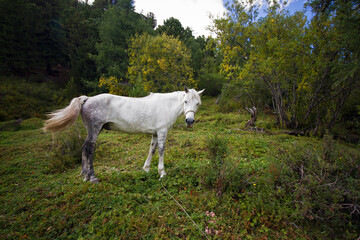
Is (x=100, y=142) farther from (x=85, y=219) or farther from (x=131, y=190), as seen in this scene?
(x=85, y=219)

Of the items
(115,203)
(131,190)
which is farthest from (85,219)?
(131,190)

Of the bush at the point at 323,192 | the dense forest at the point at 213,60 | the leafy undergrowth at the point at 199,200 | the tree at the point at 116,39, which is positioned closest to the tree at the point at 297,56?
the dense forest at the point at 213,60

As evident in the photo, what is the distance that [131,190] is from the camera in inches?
136

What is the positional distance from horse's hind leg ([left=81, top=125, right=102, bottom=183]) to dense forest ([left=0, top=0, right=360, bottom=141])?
6.23m

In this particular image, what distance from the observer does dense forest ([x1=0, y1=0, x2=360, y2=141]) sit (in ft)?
21.5

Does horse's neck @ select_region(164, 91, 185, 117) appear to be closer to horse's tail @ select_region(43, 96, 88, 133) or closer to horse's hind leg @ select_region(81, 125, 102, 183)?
horse's hind leg @ select_region(81, 125, 102, 183)

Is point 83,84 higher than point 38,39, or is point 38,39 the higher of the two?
point 38,39

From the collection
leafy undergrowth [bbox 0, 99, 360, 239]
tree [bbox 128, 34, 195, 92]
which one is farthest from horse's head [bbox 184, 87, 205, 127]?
tree [bbox 128, 34, 195, 92]

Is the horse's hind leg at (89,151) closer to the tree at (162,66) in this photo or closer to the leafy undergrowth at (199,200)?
the leafy undergrowth at (199,200)

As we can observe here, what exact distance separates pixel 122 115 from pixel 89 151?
115 centimetres

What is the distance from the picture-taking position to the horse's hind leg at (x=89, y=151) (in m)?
3.59

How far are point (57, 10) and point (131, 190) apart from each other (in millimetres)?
32546

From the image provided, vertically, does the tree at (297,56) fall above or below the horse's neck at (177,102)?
above

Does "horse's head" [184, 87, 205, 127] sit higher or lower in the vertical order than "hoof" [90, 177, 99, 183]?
higher
